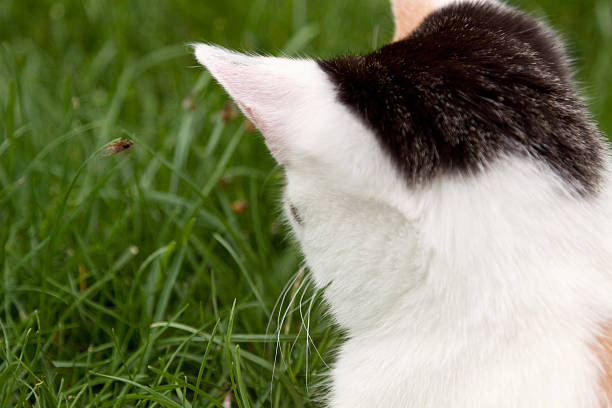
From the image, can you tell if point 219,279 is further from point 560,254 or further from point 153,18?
point 153,18

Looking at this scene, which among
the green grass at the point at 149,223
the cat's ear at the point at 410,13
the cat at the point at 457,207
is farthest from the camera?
the green grass at the point at 149,223

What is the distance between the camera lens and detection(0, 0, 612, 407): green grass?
1615 millimetres

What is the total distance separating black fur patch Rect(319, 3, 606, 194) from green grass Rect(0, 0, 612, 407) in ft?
1.41

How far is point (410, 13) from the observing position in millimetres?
1486

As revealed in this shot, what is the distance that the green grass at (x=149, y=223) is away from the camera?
1.62m

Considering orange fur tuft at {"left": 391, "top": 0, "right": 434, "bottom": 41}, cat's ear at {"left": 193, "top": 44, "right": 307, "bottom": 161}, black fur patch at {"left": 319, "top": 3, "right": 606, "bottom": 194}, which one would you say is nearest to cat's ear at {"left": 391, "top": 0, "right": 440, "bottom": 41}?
orange fur tuft at {"left": 391, "top": 0, "right": 434, "bottom": 41}

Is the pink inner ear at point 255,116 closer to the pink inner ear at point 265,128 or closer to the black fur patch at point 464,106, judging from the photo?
the pink inner ear at point 265,128

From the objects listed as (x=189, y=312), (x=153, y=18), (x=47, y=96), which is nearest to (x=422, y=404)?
(x=189, y=312)

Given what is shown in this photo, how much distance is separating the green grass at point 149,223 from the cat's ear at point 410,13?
0.46m

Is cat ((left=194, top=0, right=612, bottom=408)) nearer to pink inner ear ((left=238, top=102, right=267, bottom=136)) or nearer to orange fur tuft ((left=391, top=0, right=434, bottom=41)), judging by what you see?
pink inner ear ((left=238, top=102, right=267, bottom=136))

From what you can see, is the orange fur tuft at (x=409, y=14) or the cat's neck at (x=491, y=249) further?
the orange fur tuft at (x=409, y=14)

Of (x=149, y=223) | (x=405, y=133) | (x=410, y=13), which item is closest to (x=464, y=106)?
(x=405, y=133)

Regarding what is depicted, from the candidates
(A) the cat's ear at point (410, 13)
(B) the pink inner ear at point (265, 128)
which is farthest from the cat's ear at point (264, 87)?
(A) the cat's ear at point (410, 13)

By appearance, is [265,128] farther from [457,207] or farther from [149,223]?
[149,223]
